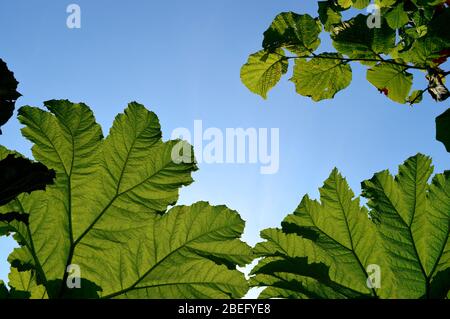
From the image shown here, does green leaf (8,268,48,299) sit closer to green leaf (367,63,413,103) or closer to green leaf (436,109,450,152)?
green leaf (436,109,450,152)

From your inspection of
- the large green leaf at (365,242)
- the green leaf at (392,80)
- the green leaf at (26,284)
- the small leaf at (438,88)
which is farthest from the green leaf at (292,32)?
the green leaf at (26,284)

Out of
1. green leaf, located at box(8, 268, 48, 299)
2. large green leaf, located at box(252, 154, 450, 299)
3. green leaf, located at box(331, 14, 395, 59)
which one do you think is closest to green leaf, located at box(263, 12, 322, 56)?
green leaf, located at box(331, 14, 395, 59)

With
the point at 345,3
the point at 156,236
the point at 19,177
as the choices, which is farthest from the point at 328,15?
the point at 19,177

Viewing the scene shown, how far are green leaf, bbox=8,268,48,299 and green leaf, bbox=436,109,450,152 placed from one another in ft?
5.63

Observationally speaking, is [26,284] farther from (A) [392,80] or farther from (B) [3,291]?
(A) [392,80]

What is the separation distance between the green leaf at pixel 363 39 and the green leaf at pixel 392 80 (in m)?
0.14

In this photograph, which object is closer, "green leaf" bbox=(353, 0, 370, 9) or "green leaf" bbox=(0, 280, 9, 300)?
"green leaf" bbox=(0, 280, 9, 300)

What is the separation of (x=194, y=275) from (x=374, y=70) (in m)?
1.74

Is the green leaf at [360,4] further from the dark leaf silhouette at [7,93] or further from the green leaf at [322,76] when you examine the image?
the dark leaf silhouette at [7,93]

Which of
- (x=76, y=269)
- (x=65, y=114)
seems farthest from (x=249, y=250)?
(x=65, y=114)

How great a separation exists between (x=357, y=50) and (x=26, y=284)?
1.90 meters

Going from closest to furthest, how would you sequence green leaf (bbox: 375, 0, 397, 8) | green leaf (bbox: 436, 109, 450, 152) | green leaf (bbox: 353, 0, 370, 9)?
1. green leaf (bbox: 436, 109, 450, 152)
2. green leaf (bbox: 375, 0, 397, 8)
3. green leaf (bbox: 353, 0, 370, 9)

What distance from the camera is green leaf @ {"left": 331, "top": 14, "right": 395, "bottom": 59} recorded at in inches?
90.1

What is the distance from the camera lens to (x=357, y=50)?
238 cm
